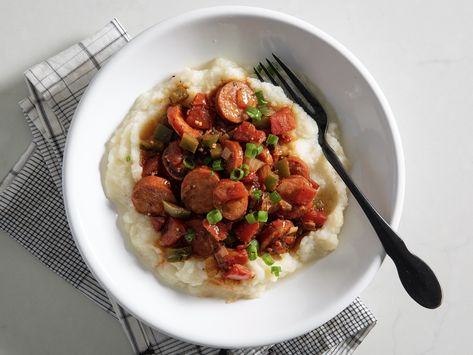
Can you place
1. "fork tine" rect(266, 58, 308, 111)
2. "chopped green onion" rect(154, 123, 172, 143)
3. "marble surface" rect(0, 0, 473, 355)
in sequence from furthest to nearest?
1. "marble surface" rect(0, 0, 473, 355)
2. "fork tine" rect(266, 58, 308, 111)
3. "chopped green onion" rect(154, 123, 172, 143)

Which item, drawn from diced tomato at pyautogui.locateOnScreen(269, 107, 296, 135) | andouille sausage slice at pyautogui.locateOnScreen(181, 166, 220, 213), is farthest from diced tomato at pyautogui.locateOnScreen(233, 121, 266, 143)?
andouille sausage slice at pyautogui.locateOnScreen(181, 166, 220, 213)

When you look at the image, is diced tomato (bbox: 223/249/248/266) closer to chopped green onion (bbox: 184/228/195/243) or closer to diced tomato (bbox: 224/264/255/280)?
diced tomato (bbox: 224/264/255/280)

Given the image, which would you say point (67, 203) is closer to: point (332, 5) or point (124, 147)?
point (124, 147)

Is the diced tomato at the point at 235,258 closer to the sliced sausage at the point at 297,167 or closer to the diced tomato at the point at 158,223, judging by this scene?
the diced tomato at the point at 158,223

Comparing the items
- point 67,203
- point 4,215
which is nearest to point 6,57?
point 4,215

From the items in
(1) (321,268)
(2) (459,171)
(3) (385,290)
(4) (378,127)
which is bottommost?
(3) (385,290)

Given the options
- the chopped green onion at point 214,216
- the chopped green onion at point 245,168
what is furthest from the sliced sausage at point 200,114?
the chopped green onion at point 214,216
